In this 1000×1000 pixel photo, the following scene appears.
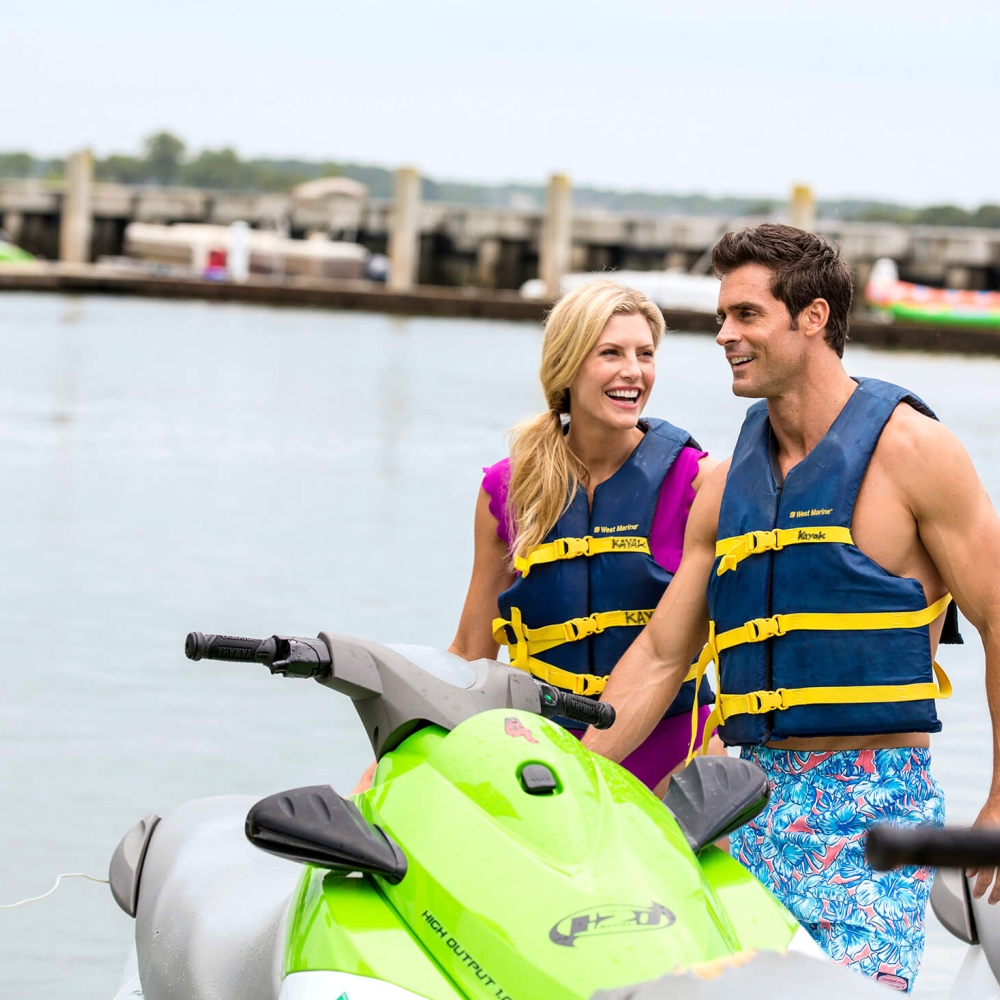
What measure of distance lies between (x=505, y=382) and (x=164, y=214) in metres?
31.0

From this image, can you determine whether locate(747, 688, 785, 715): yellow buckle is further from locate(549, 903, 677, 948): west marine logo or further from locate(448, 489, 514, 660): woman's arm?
locate(549, 903, 677, 948): west marine logo

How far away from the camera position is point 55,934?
5.31 meters

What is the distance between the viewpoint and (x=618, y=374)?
360 centimetres

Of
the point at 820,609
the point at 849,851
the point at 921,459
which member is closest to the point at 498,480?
the point at 820,609

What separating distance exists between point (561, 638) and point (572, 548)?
0.19 m

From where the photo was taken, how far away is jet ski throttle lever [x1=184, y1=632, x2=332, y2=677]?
254 centimetres

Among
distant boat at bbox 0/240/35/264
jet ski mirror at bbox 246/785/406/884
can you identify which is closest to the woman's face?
jet ski mirror at bbox 246/785/406/884

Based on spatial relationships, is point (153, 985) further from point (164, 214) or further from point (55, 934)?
point (164, 214)

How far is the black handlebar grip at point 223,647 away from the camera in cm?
258

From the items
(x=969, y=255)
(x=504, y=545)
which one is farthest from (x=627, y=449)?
(x=969, y=255)

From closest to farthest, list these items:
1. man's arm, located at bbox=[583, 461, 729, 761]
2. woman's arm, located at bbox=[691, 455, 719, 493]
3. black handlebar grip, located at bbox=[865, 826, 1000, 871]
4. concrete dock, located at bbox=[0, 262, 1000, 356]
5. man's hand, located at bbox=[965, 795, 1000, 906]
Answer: black handlebar grip, located at bbox=[865, 826, 1000, 871]
man's hand, located at bbox=[965, 795, 1000, 906]
man's arm, located at bbox=[583, 461, 729, 761]
woman's arm, located at bbox=[691, 455, 719, 493]
concrete dock, located at bbox=[0, 262, 1000, 356]

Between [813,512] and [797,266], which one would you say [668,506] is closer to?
[813,512]

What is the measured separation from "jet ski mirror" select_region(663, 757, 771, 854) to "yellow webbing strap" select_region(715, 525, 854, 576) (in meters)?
0.66

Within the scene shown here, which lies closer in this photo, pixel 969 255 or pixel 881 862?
pixel 881 862
